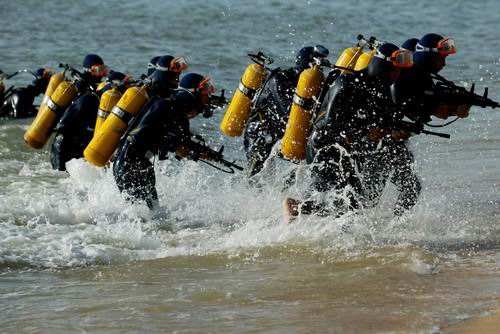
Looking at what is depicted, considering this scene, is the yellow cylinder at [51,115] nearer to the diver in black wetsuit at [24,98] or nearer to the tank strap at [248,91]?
the tank strap at [248,91]

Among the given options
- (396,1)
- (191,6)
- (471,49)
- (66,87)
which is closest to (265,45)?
(471,49)

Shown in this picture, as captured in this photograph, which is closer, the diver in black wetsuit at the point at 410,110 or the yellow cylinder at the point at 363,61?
the diver in black wetsuit at the point at 410,110

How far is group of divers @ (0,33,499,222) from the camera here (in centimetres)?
913

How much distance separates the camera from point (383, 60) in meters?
8.95

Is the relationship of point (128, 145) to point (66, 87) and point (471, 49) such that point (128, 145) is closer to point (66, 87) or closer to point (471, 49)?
point (66, 87)

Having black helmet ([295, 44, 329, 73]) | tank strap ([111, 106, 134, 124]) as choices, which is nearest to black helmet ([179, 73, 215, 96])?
tank strap ([111, 106, 134, 124])

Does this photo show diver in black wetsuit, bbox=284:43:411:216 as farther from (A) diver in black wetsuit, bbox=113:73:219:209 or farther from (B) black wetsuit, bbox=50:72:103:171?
(B) black wetsuit, bbox=50:72:103:171

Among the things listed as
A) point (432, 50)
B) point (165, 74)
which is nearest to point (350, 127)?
point (432, 50)

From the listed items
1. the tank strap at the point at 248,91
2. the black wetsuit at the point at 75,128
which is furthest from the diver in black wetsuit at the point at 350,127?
the black wetsuit at the point at 75,128

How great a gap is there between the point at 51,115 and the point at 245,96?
2371 millimetres

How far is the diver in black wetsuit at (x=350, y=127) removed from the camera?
902 cm

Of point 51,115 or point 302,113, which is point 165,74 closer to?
point 302,113

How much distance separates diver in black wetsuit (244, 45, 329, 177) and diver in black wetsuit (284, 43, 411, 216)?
1.14m

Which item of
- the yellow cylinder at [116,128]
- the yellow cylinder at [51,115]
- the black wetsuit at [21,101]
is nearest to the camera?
the yellow cylinder at [116,128]
